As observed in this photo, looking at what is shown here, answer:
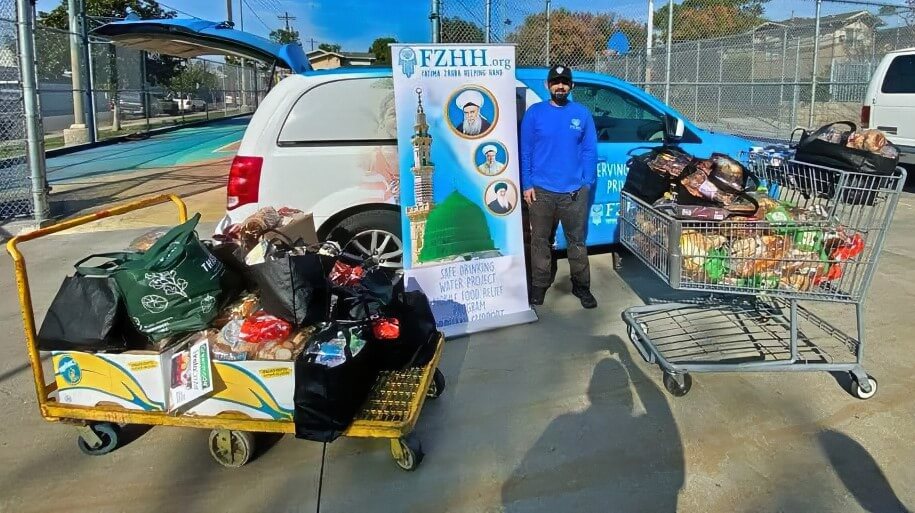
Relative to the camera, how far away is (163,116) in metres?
26.2

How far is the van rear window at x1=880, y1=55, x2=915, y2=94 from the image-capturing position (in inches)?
414

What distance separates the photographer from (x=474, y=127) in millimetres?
4785

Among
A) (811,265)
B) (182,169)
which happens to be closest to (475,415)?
(811,265)

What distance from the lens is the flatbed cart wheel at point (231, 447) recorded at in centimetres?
318

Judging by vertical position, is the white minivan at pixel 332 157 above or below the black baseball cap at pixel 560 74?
below

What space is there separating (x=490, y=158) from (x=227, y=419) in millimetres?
2635

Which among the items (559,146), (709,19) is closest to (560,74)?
(559,146)

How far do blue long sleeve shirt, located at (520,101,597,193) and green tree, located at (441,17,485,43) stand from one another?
4817 millimetres

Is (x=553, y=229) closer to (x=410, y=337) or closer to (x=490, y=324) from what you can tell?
(x=490, y=324)

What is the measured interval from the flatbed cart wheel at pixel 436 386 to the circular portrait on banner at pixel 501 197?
148 cm

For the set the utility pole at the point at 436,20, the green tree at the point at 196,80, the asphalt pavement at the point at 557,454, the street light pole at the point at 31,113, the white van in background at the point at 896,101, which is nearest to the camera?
the asphalt pavement at the point at 557,454

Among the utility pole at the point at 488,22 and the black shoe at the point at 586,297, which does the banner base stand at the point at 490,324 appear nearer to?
the black shoe at the point at 586,297

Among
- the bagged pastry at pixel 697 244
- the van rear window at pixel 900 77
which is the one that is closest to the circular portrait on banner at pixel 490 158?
the bagged pastry at pixel 697 244

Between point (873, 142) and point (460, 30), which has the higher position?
point (460, 30)
